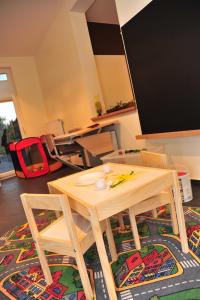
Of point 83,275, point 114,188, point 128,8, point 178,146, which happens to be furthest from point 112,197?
point 128,8

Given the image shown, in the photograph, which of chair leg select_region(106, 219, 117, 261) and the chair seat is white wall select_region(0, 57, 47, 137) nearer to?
the chair seat

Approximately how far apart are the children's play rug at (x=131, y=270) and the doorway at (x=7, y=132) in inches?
178

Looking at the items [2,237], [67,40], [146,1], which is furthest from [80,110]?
[2,237]

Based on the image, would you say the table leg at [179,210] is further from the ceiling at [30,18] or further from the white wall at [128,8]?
the ceiling at [30,18]

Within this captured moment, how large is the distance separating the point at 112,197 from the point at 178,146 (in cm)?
187

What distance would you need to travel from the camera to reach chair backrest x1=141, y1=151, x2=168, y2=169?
1.88 meters

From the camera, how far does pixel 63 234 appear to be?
5.25 feet

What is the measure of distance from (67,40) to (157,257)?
171 inches

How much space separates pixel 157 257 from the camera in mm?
1743

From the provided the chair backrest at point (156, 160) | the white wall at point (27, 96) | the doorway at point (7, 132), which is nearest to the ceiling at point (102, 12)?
the white wall at point (27, 96)

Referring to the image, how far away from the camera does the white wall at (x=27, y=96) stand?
6.43 m

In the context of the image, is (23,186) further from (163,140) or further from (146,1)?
(146,1)

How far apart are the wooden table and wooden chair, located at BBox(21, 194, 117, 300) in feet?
0.40

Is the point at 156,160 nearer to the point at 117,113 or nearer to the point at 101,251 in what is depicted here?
the point at 101,251
